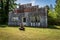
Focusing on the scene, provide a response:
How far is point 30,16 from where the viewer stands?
25016mm

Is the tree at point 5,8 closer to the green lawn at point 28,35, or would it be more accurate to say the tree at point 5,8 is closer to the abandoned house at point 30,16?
the abandoned house at point 30,16

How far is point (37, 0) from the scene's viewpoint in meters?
27.1

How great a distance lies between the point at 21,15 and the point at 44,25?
4843 millimetres

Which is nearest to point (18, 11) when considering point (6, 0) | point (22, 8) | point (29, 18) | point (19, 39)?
point (22, 8)

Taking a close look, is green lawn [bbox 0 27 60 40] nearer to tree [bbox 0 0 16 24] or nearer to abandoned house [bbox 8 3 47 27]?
abandoned house [bbox 8 3 47 27]

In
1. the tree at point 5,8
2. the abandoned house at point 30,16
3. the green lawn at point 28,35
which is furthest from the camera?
the tree at point 5,8

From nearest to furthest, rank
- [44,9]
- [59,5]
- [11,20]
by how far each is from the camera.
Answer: [44,9], [11,20], [59,5]

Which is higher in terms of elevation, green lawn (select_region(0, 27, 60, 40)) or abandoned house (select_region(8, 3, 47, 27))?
abandoned house (select_region(8, 3, 47, 27))

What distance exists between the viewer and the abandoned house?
2383 centimetres

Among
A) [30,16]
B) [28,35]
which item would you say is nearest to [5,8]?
[30,16]

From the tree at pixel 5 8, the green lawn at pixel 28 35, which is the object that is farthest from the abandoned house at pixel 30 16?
the green lawn at pixel 28 35

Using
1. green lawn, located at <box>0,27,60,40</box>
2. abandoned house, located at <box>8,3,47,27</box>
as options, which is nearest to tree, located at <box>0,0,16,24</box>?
abandoned house, located at <box>8,3,47,27</box>

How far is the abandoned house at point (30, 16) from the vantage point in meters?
23.8

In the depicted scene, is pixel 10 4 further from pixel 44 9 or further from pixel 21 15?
pixel 44 9
